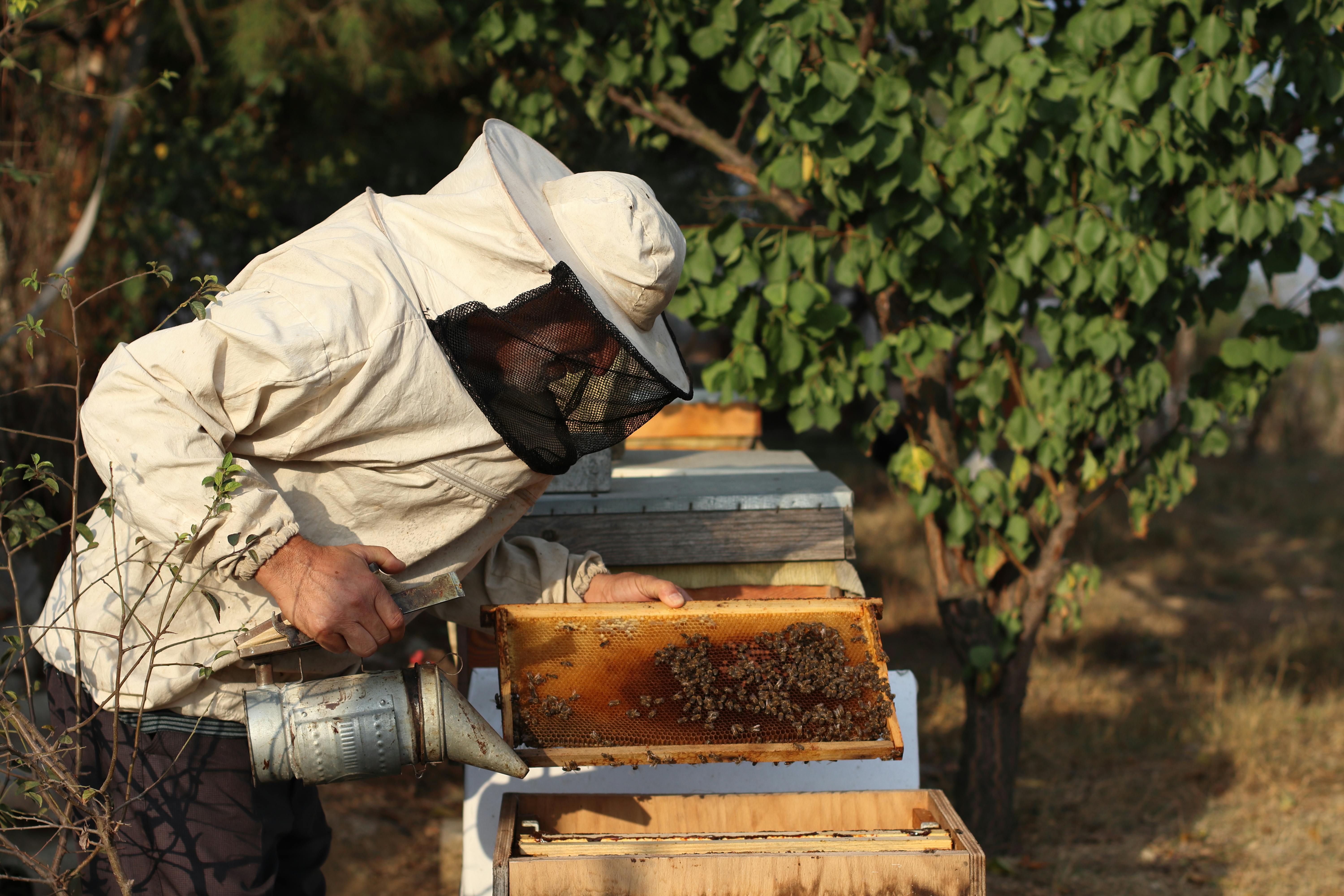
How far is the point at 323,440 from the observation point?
5.52 ft

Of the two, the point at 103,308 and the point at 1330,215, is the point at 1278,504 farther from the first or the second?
the point at 103,308

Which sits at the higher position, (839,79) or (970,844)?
(839,79)

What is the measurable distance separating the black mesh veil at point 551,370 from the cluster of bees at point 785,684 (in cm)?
53

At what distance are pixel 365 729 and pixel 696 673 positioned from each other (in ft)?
2.29

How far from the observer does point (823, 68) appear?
2842 mm

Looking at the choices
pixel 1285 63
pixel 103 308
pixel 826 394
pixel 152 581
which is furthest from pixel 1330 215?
pixel 103 308

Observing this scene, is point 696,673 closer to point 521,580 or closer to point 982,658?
point 521,580

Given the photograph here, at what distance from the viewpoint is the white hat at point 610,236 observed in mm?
1755

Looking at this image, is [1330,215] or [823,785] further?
[1330,215]

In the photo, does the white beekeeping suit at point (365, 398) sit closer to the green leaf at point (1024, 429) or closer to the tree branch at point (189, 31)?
the green leaf at point (1024, 429)

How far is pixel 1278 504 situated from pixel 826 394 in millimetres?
9431

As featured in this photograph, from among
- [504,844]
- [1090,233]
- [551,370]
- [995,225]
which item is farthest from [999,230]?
[504,844]

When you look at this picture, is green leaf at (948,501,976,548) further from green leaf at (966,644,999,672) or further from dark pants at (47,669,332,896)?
dark pants at (47,669,332,896)

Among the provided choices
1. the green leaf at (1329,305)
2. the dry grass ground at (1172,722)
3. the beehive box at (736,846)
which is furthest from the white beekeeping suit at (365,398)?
the dry grass ground at (1172,722)
